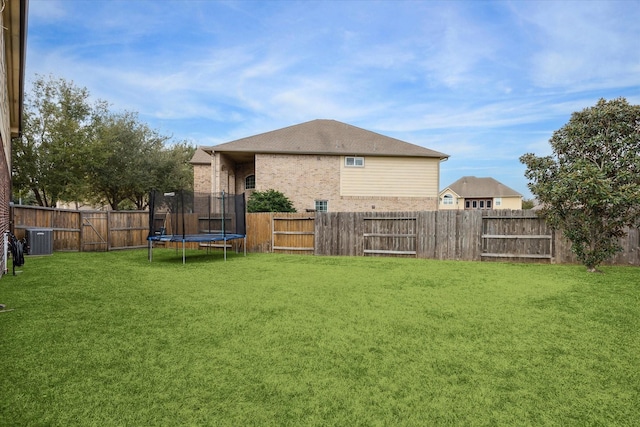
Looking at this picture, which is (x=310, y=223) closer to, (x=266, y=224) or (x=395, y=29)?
(x=266, y=224)

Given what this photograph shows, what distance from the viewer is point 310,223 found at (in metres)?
13.6

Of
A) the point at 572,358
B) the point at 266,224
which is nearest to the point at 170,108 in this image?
the point at 266,224

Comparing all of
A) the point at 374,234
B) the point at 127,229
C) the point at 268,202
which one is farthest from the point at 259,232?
the point at 127,229

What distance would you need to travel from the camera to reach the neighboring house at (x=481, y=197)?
4591 cm

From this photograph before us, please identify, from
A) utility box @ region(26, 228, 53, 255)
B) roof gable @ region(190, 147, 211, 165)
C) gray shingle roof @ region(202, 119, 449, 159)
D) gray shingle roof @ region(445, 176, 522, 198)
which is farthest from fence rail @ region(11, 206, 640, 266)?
gray shingle roof @ region(445, 176, 522, 198)

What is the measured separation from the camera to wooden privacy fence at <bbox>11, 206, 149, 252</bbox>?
42.3 ft

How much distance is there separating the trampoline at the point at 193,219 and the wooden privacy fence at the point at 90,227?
1.78 m

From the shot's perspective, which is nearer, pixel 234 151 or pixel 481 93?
pixel 481 93

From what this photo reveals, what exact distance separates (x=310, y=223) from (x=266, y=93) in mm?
7807

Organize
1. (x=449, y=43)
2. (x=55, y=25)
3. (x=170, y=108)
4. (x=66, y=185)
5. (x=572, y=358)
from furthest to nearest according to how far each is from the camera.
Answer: (x=66, y=185) → (x=170, y=108) → (x=55, y=25) → (x=449, y=43) → (x=572, y=358)

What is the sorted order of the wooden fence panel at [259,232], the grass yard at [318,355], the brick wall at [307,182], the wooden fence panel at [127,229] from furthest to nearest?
the brick wall at [307,182]
the wooden fence panel at [127,229]
the wooden fence panel at [259,232]
the grass yard at [318,355]

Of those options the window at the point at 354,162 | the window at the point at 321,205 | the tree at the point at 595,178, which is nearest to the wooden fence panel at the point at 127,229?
the window at the point at 321,205

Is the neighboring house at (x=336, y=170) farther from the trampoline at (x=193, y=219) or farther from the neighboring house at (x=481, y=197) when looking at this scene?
the neighboring house at (x=481, y=197)

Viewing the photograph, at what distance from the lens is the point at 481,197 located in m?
46.2
